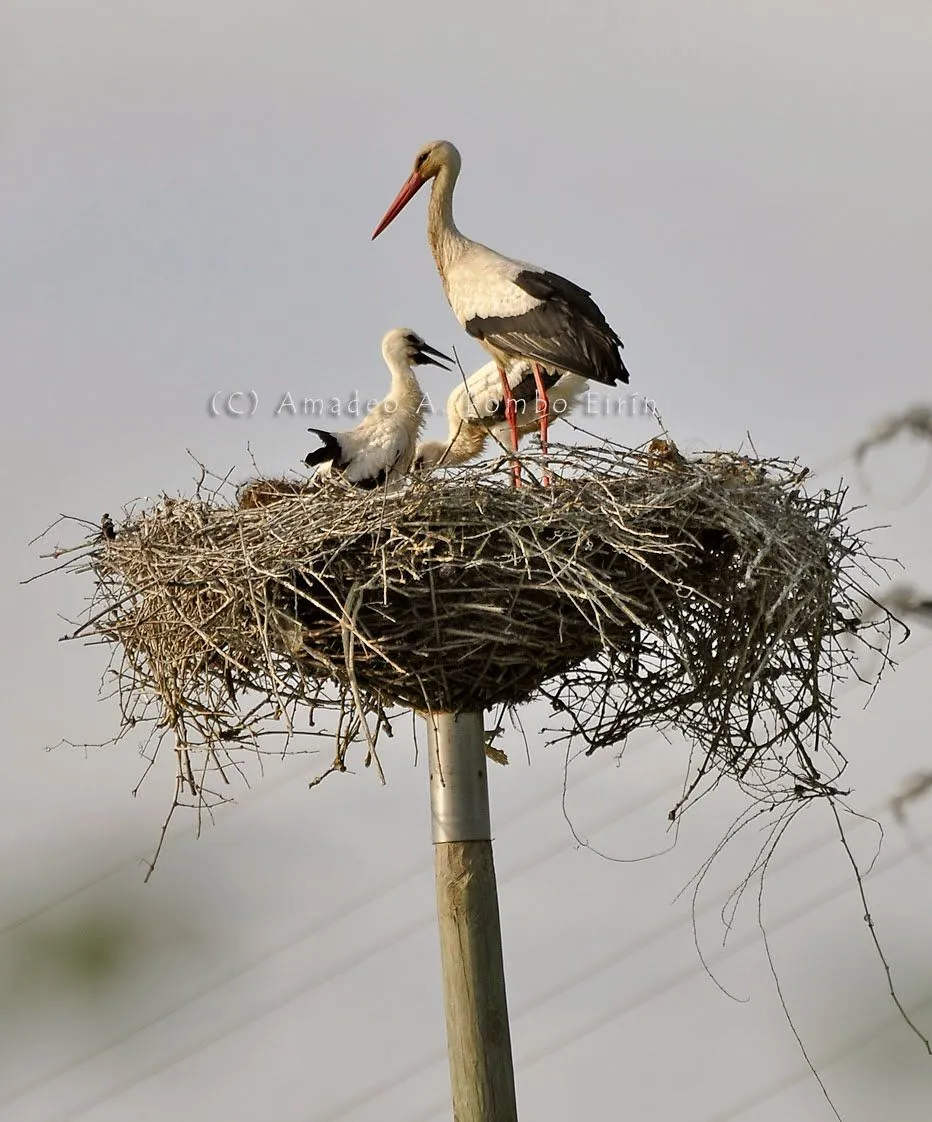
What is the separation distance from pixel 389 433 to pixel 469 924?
1.97 m

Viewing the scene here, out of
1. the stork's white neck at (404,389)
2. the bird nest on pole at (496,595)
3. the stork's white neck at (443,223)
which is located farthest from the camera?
the stork's white neck at (443,223)

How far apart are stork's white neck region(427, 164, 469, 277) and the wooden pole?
2.21 m

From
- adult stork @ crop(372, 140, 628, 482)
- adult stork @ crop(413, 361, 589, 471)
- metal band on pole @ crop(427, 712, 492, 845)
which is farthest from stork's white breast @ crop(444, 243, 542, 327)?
metal band on pole @ crop(427, 712, 492, 845)

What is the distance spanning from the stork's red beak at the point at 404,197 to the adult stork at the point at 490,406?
0.80 meters

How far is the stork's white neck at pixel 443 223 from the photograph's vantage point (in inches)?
263

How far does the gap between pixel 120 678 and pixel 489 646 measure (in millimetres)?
1109

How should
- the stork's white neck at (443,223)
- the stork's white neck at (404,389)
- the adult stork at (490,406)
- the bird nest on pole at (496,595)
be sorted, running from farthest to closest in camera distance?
the adult stork at (490,406), the stork's white neck at (443,223), the stork's white neck at (404,389), the bird nest on pole at (496,595)

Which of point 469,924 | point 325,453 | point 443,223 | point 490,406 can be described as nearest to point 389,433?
point 325,453

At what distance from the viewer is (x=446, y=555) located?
4.49m

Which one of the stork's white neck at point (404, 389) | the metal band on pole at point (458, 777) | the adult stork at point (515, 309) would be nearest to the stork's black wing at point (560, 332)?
the adult stork at point (515, 309)

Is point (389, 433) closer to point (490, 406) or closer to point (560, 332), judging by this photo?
point (560, 332)

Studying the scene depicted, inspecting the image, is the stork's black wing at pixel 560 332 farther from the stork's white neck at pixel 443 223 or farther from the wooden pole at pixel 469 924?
the wooden pole at pixel 469 924

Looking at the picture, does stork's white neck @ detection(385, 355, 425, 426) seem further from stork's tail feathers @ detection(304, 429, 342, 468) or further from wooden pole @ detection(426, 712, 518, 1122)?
wooden pole @ detection(426, 712, 518, 1122)

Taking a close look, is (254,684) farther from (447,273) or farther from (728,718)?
(447,273)
